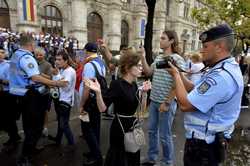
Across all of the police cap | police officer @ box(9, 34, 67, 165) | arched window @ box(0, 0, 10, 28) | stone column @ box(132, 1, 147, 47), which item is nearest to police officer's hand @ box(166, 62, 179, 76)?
the police cap

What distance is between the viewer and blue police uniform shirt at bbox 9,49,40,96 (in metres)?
3.35

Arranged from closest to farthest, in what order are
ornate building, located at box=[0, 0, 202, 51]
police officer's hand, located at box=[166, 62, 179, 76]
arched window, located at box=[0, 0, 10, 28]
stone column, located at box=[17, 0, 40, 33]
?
police officer's hand, located at box=[166, 62, 179, 76]
stone column, located at box=[17, 0, 40, 33]
arched window, located at box=[0, 0, 10, 28]
ornate building, located at box=[0, 0, 202, 51]

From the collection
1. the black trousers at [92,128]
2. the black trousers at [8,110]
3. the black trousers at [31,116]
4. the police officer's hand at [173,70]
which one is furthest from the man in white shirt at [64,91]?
the police officer's hand at [173,70]

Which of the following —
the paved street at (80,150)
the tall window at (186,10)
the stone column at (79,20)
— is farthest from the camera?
the tall window at (186,10)

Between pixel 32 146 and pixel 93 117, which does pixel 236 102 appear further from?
pixel 32 146

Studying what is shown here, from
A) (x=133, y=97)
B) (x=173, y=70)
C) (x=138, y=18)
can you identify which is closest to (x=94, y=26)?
(x=138, y=18)

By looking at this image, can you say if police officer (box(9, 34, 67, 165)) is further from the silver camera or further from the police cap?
the police cap

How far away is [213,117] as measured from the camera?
2.00 m

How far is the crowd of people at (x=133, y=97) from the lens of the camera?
196cm

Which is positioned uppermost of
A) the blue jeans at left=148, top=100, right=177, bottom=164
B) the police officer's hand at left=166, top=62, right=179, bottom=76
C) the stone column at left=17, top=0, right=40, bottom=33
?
the stone column at left=17, top=0, right=40, bottom=33

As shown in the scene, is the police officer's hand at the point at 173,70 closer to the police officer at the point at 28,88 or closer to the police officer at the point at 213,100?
the police officer at the point at 213,100

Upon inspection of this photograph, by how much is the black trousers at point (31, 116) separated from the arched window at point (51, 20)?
20.2m

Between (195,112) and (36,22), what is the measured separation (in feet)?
69.4

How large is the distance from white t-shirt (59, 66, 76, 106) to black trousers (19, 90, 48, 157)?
36 centimetres
